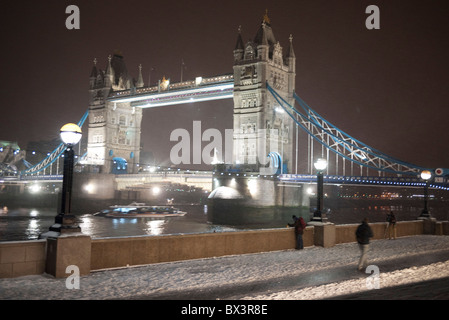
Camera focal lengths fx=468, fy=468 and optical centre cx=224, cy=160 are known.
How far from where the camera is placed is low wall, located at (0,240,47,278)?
10258 mm

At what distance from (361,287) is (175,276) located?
429 centimetres

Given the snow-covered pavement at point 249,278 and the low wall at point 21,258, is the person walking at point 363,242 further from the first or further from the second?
the low wall at point 21,258

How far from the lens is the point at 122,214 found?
58.2 m

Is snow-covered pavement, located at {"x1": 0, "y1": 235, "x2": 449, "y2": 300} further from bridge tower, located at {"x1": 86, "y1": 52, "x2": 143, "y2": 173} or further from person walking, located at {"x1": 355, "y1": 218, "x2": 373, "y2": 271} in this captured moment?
bridge tower, located at {"x1": 86, "y1": 52, "x2": 143, "y2": 173}

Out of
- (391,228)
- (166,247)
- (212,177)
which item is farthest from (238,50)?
(166,247)

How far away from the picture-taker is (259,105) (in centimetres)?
5512

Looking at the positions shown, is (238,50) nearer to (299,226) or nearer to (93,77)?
→ (93,77)

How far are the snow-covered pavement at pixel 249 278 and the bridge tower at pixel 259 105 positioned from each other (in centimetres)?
3936

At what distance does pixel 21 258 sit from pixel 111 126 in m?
67.0

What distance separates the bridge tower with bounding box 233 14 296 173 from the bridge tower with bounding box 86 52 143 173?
2498 centimetres

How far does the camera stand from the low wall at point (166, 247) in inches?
415

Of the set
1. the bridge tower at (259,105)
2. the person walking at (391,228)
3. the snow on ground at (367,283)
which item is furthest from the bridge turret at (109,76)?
the snow on ground at (367,283)
